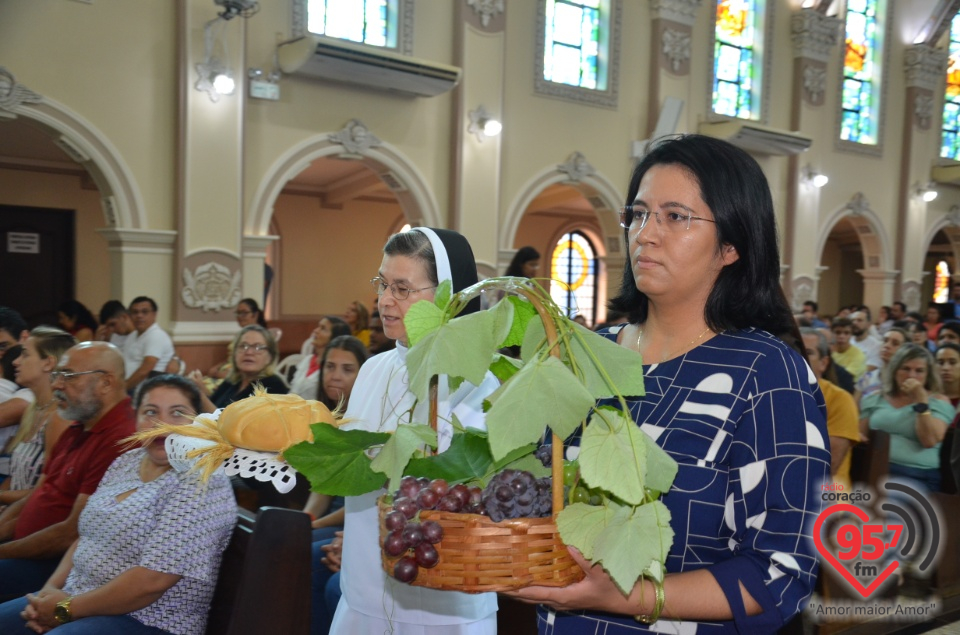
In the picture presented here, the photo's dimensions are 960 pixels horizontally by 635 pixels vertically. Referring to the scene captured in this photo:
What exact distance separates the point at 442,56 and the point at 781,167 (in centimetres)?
623

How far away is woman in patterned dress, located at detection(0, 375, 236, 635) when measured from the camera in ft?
8.20

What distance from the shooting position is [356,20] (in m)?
8.97

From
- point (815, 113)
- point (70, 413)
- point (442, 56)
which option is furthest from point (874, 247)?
point (70, 413)

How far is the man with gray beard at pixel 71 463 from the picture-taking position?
318 centimetres

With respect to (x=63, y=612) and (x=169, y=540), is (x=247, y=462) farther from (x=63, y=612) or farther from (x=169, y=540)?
(x=63, y=612)

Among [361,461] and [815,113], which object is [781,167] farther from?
[361,461]

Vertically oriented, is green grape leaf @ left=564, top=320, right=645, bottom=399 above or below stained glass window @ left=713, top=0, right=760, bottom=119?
below

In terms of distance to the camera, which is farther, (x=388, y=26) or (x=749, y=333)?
(x=388, y=26)

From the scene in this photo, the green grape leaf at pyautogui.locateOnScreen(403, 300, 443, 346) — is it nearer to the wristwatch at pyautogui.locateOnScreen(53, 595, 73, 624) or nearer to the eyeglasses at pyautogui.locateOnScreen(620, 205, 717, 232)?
the eyeglasses at pyautogui.locateOnScreen(620, 205, 717, 232)

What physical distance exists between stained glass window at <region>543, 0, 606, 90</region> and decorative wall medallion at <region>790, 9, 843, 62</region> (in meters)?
3.86

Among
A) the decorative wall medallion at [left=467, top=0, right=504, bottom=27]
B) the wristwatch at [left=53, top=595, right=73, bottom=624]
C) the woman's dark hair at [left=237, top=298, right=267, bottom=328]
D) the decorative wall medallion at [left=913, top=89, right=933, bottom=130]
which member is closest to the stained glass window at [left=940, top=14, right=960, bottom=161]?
the decorative wall medallion at [left=913, top=89, right=933, bottom=130]

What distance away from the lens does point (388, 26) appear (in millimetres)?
9156

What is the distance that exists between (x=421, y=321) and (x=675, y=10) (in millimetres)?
11170

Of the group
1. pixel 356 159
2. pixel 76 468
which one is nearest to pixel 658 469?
pixel 76 468
